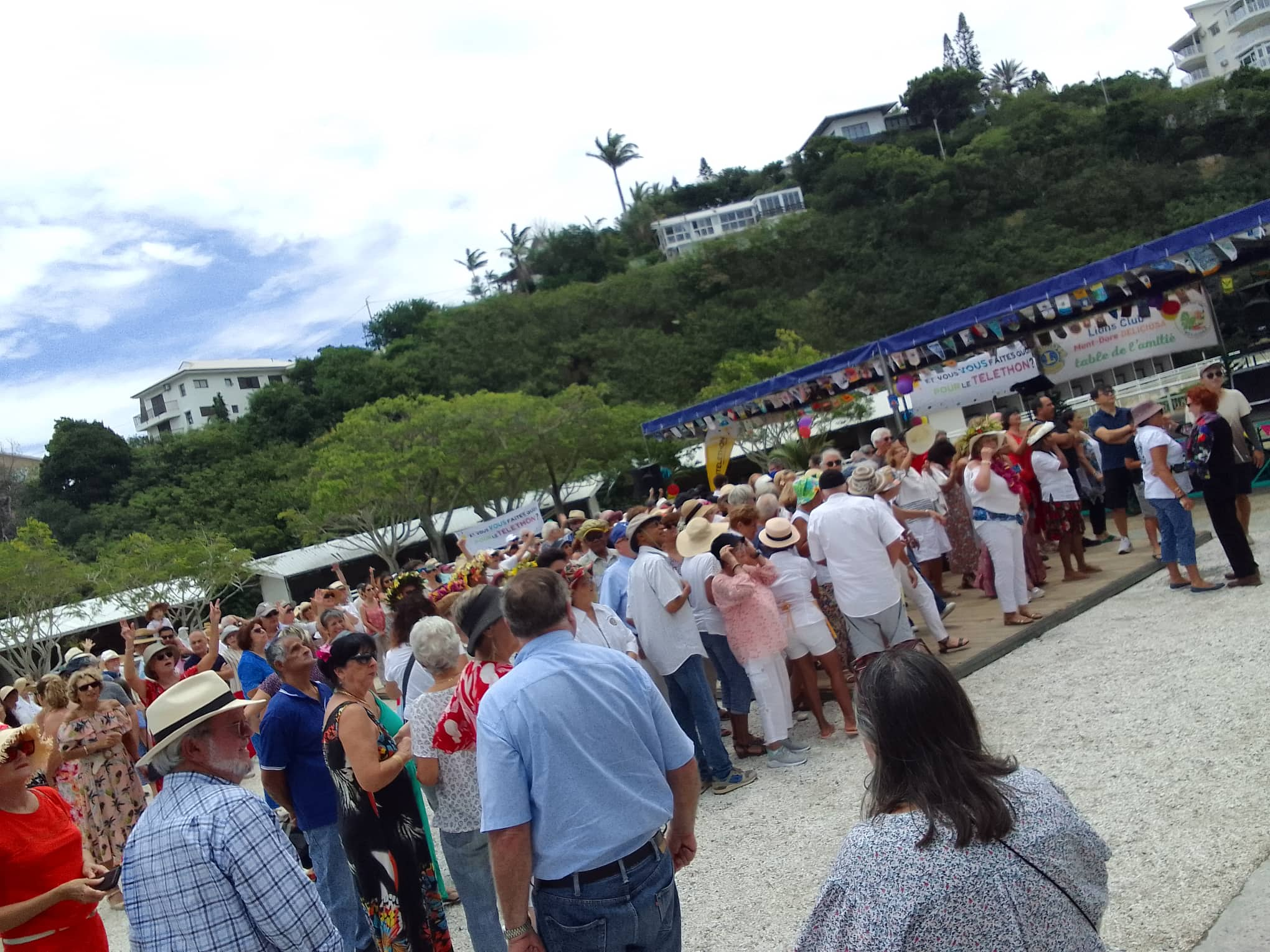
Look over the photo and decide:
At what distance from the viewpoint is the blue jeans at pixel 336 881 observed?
3998mm

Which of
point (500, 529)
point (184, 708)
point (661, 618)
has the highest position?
point (184, 708)

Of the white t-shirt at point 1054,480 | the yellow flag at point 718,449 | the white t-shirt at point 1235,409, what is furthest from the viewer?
the yellow flag at point 718,449

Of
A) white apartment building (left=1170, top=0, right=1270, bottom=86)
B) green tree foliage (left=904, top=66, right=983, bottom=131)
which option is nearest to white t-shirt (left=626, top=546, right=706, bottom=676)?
green tree foliage (left=904, top=66, right=983, bottom=131)

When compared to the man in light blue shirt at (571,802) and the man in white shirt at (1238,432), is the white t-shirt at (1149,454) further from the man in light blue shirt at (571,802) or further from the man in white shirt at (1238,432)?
the man in light blue shirt at (571,802)

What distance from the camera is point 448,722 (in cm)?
334

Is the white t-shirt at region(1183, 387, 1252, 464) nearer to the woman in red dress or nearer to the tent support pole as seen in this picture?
the tent support pole

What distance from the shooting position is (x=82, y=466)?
174ft

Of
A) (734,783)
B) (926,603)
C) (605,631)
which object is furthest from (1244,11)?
(605,631)

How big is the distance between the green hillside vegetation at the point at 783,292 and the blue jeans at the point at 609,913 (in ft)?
133

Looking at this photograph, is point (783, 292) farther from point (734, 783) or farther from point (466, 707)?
point (466, 707)

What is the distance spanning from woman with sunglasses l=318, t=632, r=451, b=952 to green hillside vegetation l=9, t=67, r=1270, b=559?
39.6 m

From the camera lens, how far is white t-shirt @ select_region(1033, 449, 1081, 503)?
8.57m

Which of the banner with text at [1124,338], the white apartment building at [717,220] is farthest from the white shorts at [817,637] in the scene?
the white apartment building at [717,220]

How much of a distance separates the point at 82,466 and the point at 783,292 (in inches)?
1693
